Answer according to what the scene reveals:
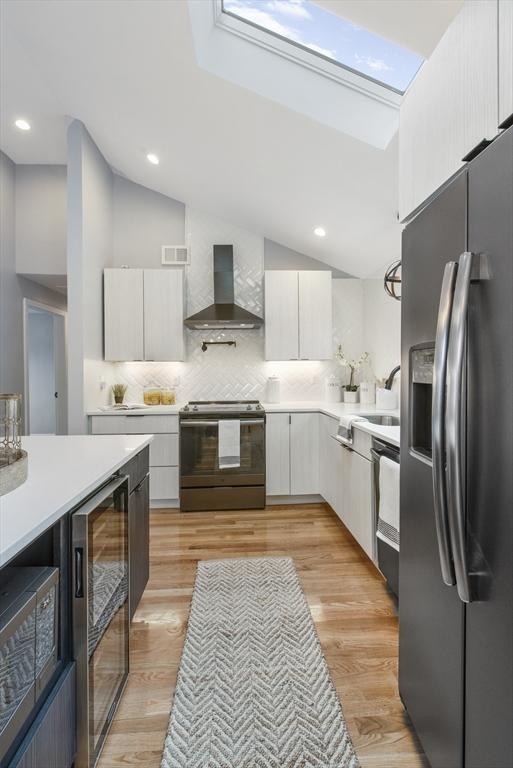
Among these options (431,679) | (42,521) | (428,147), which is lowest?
(431,679)

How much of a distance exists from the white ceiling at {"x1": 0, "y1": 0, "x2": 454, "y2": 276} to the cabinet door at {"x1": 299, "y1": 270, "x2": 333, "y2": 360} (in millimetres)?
330

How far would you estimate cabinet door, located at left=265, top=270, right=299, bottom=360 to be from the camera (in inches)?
163

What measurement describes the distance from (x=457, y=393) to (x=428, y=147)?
870 mm

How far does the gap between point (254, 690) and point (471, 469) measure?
1.31m

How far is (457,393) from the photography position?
94 centimetres

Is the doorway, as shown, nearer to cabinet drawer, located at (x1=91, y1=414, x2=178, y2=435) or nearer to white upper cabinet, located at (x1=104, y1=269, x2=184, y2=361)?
white upper cabinet, located at (x1=104, y1=269, x2=184, y2=361)

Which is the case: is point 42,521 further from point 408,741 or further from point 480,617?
point 408,741

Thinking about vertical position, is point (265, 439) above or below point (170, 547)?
above

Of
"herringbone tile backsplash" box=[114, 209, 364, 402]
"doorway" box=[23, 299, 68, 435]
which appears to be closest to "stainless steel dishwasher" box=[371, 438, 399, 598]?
"herringbone tile backsplash" box=[114, 209, 364, 402]

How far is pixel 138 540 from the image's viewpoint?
6.65 feet

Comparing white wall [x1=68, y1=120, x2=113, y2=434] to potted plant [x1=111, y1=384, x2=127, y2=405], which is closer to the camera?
white wall [x1=68, y1=120, x2=113, y2=434]

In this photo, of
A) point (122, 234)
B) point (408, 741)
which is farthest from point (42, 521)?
point (122, 234)

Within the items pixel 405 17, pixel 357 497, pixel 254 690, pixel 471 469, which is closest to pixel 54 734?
pixel 254 690

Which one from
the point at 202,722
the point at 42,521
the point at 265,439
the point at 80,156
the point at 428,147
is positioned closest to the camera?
the point at 42,521
